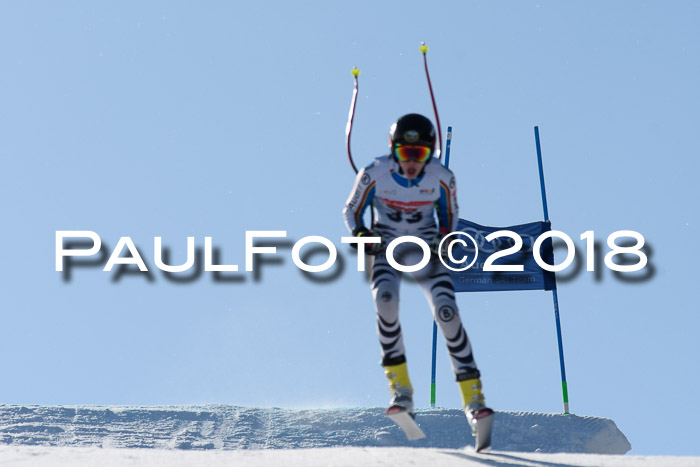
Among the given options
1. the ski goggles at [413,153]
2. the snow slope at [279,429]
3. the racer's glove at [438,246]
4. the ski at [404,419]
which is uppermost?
the ski goggles at [413,153]

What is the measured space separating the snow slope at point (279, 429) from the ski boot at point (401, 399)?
8.60 meters

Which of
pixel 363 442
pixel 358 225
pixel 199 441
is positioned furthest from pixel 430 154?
pixel 363 442

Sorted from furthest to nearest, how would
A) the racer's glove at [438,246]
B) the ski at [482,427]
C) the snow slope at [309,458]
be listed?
the racer's glove at [438,246], the ski at [482,427], the snow slope at [309,458]

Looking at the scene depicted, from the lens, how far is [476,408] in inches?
245

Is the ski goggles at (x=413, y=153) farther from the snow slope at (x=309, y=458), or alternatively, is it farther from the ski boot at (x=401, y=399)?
the snow slope at (x=309, y=458)

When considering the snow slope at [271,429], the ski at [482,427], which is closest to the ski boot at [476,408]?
the ski at [482,427]

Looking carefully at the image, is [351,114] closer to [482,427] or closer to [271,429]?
[482,427]

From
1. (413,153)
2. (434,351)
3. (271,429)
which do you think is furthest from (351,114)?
(271,429)

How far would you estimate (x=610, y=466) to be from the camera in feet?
18.1

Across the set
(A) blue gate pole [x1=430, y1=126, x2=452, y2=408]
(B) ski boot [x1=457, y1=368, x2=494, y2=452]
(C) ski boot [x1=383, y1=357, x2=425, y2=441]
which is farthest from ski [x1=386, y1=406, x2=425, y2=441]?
(A) blue gate pole [x1=430, y1=126, x2=452, y2=408]

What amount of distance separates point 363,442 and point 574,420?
4515 mm

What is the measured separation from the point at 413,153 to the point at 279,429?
453 inches

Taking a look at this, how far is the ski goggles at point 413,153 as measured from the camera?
21.5 feet

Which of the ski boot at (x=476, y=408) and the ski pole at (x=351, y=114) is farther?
the ski pole at (x=351, y=114)
